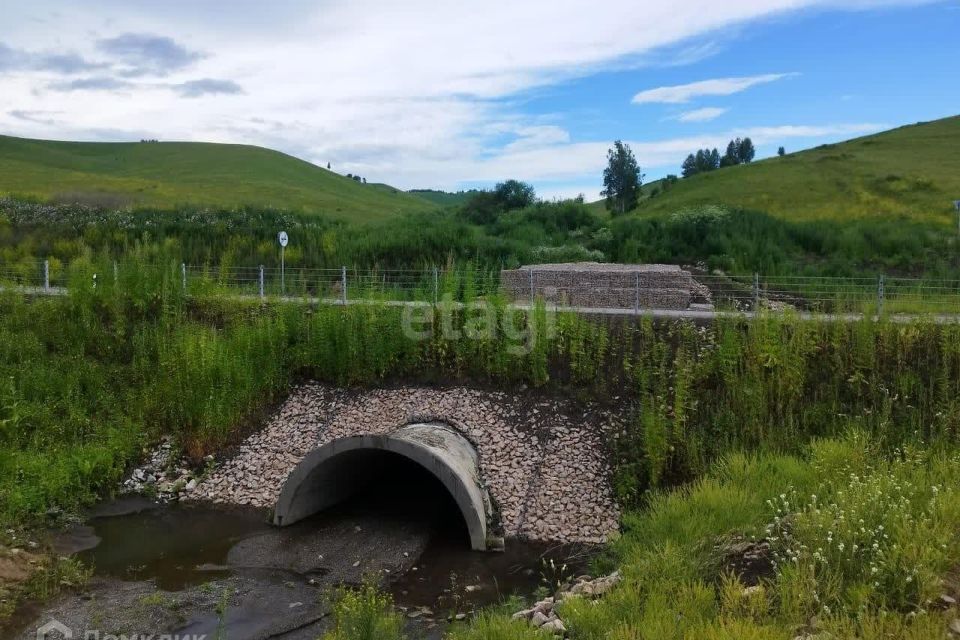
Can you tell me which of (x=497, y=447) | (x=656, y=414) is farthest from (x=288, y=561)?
(x=656, y=414)

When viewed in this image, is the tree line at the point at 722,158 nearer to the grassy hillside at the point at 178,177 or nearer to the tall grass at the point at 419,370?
the grassy hillside at the point at 178,177

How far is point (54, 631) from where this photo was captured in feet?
25.6

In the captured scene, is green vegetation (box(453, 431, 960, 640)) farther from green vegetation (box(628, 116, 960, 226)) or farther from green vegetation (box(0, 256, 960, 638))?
green vegetation (box(628, 116, 960, 226))

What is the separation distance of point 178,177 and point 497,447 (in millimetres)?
66234

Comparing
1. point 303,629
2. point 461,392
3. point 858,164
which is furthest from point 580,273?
point 858,164

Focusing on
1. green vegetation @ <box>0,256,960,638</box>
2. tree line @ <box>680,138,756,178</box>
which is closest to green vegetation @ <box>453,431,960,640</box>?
green vegetation @ <box>0,256,960,638</box>

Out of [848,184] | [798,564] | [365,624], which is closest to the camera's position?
[798,564]

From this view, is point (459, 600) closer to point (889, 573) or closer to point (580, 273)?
point (889, 573)

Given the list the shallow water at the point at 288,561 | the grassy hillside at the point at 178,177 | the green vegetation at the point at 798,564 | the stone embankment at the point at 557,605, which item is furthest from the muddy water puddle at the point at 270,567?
the grassy hillside at the point at 178,177

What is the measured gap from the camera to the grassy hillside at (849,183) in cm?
4147

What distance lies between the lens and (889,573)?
19.2 ft

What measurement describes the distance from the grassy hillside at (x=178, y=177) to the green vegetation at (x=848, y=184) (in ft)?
86.1

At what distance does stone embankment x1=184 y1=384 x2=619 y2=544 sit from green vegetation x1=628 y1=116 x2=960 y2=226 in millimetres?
30775

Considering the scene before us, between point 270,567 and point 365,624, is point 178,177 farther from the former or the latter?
point 365,624
